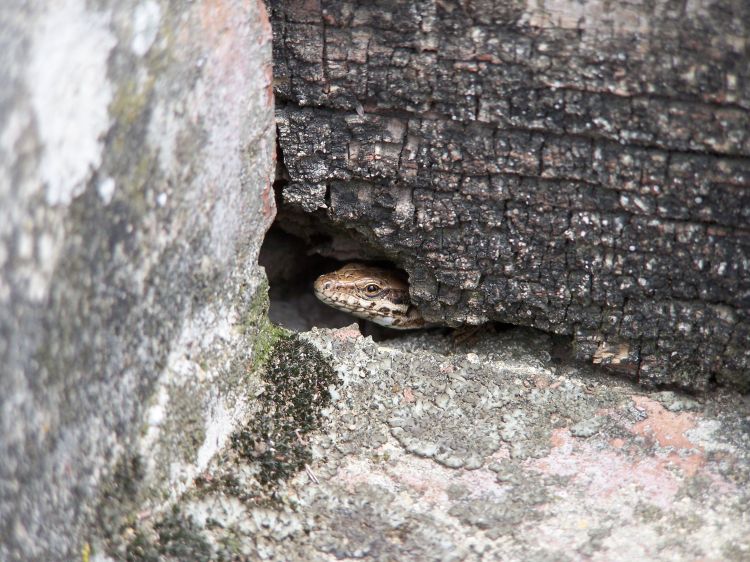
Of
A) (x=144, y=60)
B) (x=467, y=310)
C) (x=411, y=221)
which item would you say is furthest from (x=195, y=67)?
(x=467, y=310)

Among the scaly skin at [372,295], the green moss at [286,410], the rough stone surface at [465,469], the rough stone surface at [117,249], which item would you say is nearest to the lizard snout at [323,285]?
the scaly skin at [372,295]

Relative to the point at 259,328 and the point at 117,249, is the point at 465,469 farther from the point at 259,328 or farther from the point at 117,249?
the point at 117,249

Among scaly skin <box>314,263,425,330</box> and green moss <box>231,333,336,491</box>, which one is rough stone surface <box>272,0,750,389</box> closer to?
green moss <box>231,333,336,491</box>

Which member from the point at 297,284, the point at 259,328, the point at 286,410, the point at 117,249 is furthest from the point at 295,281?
the point at 117,249

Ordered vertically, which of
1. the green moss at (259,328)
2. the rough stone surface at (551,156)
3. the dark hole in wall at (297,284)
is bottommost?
the dark hole in wall at (297,284)

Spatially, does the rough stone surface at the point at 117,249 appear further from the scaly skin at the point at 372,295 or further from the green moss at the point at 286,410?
the scaly skin at the point at 372,295

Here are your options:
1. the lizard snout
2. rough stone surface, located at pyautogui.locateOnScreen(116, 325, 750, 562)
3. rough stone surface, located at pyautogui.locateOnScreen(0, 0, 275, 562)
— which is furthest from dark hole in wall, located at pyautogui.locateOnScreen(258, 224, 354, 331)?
rough stone surface, located at pyautogui.locateOnScreen(0, 0, 275, 562)
